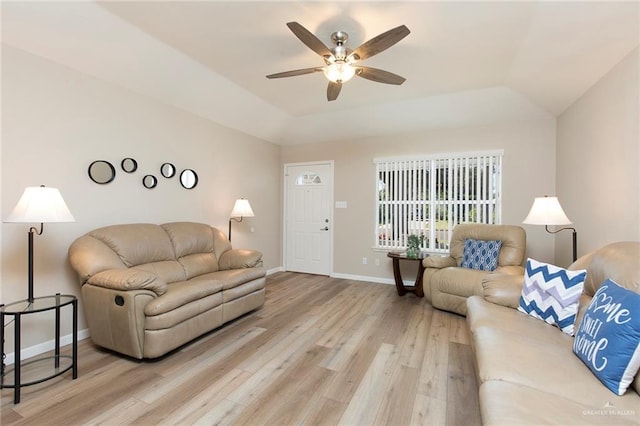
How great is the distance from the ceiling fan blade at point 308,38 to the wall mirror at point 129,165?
2.37 meters

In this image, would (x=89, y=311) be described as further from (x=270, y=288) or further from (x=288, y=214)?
(x=288, y=214)

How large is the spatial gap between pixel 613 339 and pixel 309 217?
14.9 ft

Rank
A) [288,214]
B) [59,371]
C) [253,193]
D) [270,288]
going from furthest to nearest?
[288,214] < [253,193] < [270,288] < [59,371]

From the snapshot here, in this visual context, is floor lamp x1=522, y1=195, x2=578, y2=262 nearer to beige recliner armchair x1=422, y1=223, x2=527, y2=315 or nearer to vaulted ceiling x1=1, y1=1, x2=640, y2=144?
beige recliner armchair x1=422, y1=223, x2=527, y2=315

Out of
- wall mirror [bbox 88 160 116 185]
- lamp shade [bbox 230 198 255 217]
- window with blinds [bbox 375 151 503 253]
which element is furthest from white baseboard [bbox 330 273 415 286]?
wall mirror [bbox 88 160 116 185]

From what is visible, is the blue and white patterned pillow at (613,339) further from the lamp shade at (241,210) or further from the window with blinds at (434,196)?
the lamp shade at (241,210)

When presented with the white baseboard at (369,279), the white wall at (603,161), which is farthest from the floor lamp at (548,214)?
Answer: the white baseboard at (369,279)

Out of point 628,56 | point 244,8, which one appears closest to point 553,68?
point 628,56

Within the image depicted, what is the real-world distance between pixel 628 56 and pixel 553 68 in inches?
22.7

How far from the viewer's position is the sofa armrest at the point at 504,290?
2271mm

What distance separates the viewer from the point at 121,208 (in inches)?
124

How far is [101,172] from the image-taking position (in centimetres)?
297

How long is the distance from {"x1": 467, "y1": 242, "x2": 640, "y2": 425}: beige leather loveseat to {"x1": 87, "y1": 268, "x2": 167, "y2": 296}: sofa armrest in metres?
2.36

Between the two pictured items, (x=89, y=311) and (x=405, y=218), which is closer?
(x=89, y=311)
